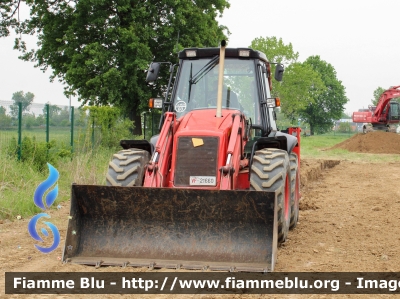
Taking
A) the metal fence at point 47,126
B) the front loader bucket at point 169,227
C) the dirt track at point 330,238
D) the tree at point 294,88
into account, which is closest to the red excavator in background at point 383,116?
the metal fence at point 47,126

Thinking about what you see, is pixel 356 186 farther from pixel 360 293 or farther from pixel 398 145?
pixel 398 145

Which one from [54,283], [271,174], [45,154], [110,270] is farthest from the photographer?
[45,154]

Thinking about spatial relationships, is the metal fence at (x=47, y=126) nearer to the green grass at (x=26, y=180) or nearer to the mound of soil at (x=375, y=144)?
the green grass at (x=26, y=180)

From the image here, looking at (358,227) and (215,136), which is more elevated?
(215,136)

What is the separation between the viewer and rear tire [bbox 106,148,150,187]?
22.3ft

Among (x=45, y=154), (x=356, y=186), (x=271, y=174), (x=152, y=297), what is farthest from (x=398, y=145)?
(x=152, y=297)

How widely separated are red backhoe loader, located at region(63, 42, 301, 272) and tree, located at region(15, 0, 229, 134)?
14186 mm

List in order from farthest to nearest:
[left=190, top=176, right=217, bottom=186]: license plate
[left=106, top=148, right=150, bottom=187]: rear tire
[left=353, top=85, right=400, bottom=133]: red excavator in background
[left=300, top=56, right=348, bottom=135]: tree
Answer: [left=300, top=56, right=348, bottom=135]: tree, [left=353, top=85, right=400, bottom=133]: red excavator in background, [left=106, top=148, right=150, bottom=187]: rear tire, [left=190, top=176, right=217, bottom=186]: license plate

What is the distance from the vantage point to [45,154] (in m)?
12.7

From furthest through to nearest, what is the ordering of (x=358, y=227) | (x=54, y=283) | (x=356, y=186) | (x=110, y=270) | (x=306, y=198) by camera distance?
(x=356, y=186) → (x=306, y=198) → (x=358, y=227) → (x=110, y=270) → (x=54, y=283)

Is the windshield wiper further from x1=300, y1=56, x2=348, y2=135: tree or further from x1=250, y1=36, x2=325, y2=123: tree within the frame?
x1=300, y1=56, x2=348, y2=135: tree

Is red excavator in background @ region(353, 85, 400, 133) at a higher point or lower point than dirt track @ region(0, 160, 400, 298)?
higher

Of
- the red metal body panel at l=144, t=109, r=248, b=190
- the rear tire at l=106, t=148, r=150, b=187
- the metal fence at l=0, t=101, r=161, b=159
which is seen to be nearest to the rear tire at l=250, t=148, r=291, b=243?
the red metal body panel at l=144, t=109, r=248, b=190

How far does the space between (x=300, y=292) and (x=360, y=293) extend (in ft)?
1.76
